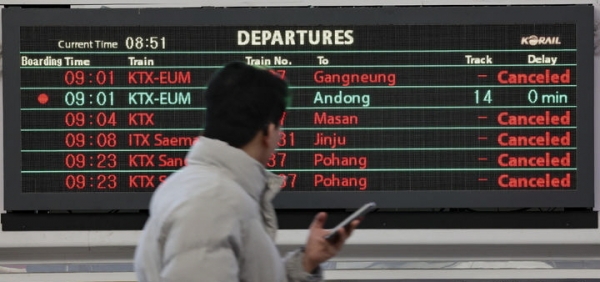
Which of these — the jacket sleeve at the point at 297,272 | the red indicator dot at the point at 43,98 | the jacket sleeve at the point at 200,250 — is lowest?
the jacket sleeve at the point at 297,272

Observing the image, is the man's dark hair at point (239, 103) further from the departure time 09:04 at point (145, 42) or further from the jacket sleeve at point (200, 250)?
the departure time 09:04 at point (145, 42)

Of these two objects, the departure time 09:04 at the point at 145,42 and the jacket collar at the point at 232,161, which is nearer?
the jacket collar at the point at 232,161

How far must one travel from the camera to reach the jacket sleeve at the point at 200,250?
1810mm

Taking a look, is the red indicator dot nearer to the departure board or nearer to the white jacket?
the departure board

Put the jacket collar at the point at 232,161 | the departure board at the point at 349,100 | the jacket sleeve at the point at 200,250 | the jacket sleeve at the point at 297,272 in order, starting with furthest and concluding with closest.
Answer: the departure board at the point at 349,100 < the jacket sleeve at the point at 297,272 < the jacket collar at the point at 232,161 < the jacket sleeve at the point at 200,250

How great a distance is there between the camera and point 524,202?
15.2ft

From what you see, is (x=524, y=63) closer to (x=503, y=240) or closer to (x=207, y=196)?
(x=503, y=240)

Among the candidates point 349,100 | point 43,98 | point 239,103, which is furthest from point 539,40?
point 239,103

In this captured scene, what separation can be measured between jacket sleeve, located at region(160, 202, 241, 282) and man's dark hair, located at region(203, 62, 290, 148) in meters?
0.20

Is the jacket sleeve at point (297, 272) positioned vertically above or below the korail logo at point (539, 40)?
below

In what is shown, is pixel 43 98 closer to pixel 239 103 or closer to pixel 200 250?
pixel 239 103

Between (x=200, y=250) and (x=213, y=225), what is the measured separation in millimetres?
47

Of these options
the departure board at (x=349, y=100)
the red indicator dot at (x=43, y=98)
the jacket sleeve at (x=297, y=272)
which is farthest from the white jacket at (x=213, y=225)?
the red indicator dot at (x=43, y=98)

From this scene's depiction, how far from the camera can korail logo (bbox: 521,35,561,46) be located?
4609 millimetres
